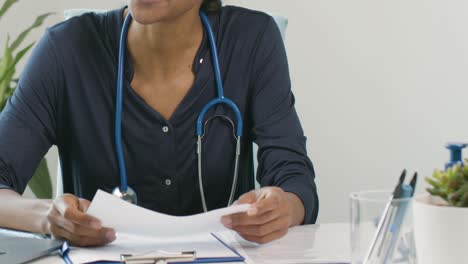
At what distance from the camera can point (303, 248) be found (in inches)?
45.3

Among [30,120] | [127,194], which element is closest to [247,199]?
[127,194]

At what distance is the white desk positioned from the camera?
108 cm

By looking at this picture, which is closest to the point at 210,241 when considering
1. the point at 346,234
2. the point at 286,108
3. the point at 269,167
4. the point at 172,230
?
the point at 172,230

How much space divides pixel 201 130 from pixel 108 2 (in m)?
1.28

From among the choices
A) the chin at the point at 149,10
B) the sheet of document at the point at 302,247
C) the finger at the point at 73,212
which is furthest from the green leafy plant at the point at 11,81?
the sheet of document at the point at 302,247

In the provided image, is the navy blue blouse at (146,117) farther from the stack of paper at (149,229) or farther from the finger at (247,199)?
the stack of paper at (149,229)

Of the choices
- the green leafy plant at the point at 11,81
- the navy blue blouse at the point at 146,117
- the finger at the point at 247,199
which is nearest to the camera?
the finger at the point at 247,199

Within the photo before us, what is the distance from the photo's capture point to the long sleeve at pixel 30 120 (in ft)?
→ 4.70

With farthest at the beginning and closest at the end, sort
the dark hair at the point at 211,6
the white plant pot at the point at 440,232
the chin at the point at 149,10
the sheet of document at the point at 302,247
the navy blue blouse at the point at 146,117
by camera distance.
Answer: the dark hair at the point at 211,6 < the navy blue blouse at the point at 146,117 < the chin at the point at 149,10 < the sheet of document at the point at 302,247 < the white plant pot at the point at 440,232

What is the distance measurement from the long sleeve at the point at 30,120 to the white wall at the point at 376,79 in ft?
3.86

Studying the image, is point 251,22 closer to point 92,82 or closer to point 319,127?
point 92,82

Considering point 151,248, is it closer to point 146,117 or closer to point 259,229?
point 259,229

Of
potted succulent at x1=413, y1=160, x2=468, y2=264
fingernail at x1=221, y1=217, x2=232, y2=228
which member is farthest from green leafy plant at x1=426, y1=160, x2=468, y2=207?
fingernail at x1=221, y1=217, x2=232, y2=228

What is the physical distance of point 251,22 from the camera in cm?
166
